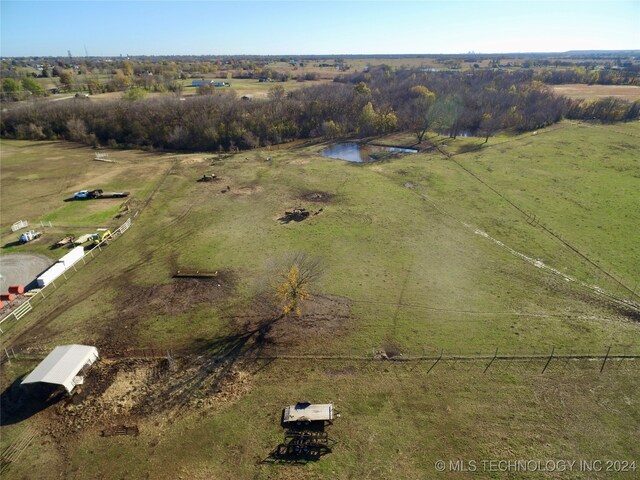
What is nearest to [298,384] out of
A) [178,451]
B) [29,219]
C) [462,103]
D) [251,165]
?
[178,451]

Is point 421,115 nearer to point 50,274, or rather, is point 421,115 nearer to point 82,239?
point 82,239

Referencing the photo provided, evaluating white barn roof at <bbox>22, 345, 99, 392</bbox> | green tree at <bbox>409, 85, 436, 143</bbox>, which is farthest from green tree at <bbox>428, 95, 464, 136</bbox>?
white barn roof at <bbox>22, 345, 99, 392</bbox>

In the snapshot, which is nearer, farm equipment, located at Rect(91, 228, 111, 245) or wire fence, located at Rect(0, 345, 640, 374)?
wire fence, located at Rect(0, 345, 640, 374)

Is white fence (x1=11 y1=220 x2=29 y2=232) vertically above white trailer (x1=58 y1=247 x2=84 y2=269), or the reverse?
white fence (x1=11 y1=220 x2=29 y2=232)

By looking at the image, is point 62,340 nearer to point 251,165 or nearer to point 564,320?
point 564,320

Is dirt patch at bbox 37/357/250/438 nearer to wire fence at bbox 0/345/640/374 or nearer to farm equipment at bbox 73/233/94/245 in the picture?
wire fence at bbox 0/345/640/374

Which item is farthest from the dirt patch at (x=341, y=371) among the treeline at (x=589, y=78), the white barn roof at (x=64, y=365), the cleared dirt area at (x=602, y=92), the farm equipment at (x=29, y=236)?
the treeline at (x=589, y=78)

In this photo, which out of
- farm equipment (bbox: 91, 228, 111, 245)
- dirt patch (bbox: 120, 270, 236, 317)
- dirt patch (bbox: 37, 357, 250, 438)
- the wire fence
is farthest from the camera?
farm equipment (bbox: 91, 228, 111, 245)
